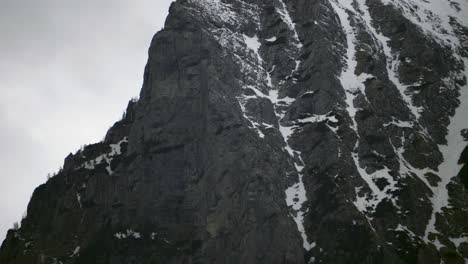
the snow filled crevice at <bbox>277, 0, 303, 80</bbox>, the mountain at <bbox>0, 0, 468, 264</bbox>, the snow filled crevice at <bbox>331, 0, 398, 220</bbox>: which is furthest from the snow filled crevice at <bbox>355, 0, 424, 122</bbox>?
the snow filled crevice at <bbox>277, 0, 303, 80</bbox>

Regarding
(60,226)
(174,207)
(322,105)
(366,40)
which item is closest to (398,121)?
(322,105)

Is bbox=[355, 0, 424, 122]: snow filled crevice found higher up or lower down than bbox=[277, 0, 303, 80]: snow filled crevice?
lower down

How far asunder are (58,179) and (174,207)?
45.7 m

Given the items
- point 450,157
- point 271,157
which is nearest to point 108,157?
point 271,157

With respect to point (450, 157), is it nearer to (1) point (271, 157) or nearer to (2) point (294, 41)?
(1) point (271, 157)

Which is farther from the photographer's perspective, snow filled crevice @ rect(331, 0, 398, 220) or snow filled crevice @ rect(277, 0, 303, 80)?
snow filled crevice @ rect(277, 0, 303, 80)

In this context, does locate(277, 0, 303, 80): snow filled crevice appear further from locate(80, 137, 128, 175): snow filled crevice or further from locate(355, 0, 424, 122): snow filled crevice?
locate(80, 137, 128, 175): snow filled crevice

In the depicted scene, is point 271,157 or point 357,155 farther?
point 357,155

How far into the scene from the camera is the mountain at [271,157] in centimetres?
13662

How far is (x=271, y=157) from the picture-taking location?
147m

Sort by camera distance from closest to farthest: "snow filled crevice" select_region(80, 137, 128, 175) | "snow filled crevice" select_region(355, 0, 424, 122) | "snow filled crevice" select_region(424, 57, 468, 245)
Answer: "snow filled crevice" select_region(424, 57, 468, 245) < "snow filled crevice" select_region(80, 137, 128, 175) < "snow filled crevice" select_region(355, 0, 424, 122)

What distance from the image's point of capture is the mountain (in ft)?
448

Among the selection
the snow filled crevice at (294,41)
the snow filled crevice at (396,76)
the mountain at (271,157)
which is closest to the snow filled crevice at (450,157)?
the mountain at (271,157)

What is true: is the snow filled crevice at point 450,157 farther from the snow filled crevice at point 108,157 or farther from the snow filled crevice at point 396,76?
the snow filled crevice at point 108,157
